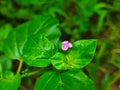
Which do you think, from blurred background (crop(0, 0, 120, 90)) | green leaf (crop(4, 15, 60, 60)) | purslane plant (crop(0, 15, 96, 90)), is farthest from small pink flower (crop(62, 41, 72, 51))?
blurred background (crop(0, 0, 120, 90))

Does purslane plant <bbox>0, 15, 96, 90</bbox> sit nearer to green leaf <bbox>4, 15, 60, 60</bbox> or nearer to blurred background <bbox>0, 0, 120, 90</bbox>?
green leaf <bbox>4, 15, 60, 60</bbox>

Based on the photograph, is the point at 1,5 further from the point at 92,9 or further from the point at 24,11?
the point at 92,9

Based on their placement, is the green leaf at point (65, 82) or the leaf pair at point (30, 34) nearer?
the green leaf at point (65, 82)

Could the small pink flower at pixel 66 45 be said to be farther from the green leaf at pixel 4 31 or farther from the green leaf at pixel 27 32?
the green leaf at pixel 4 31

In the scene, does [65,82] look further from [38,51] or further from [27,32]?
[27,32]

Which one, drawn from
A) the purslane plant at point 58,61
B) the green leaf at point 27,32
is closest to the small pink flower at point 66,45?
the purslane plant at point 58,61

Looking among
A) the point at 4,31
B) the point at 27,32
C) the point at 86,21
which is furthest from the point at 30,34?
the point at 86,21
